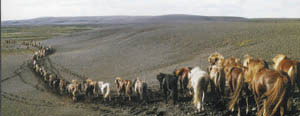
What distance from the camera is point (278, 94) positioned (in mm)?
6547

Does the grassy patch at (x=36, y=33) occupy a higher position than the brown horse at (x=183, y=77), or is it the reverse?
the brown horse at (x=183, y=77)

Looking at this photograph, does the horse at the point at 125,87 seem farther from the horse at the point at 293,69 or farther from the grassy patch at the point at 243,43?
the grassy patch at the point at 243,43

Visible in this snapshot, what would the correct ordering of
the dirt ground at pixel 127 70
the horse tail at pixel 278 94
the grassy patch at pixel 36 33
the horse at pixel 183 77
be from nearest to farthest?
the horse tail at pixel 278 94
the dirt ground at pixel 127 70
the horse at pixel 183 77
the grassy patch at pixel 36 33

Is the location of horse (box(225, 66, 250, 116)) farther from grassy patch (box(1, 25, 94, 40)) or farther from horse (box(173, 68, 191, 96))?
grassy patch (box(1, 25, 94, 40))

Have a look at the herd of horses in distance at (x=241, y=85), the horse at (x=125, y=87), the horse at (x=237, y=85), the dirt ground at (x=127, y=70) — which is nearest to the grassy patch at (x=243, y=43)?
the dirt ground at (x=127, y=70)

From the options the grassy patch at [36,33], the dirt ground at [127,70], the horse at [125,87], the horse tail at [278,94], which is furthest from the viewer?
the grassy patch at [36,33]

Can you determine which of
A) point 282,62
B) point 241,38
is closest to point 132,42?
point 241,38

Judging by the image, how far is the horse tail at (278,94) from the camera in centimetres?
645

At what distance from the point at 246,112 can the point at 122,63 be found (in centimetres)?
1636

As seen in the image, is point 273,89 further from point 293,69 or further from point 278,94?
point 293,69

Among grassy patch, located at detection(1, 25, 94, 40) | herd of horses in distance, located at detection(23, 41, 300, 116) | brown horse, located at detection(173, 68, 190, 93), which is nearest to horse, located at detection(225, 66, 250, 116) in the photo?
herd of horses in distance, located at detection(23, 41, 300, 116)

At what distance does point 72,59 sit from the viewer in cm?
2792

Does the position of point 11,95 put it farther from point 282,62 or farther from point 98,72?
point 282,62

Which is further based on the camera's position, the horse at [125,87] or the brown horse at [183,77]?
the horse at [125,87]
